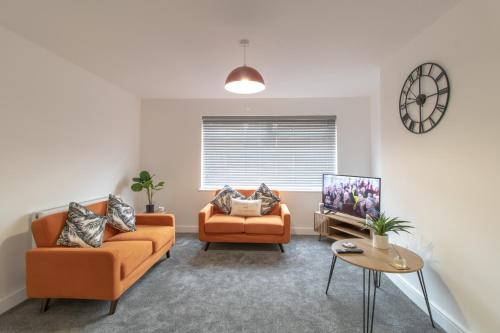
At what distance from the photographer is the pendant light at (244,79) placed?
2088mm

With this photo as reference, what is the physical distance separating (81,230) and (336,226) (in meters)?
3.40

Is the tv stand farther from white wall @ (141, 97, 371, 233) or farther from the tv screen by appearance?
white wall @ (141, 97, 371, 233)

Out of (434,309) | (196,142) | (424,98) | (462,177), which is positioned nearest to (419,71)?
(424,98)

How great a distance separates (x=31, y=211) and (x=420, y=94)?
401cm

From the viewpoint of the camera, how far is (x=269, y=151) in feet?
14.4

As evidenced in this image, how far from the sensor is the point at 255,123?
4.39 metres

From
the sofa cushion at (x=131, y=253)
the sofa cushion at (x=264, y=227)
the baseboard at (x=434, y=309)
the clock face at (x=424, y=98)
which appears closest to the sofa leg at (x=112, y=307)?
the sofa cushion at (x=131, y=253)

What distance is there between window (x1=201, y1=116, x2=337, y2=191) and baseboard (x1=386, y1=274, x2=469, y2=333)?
2072mm

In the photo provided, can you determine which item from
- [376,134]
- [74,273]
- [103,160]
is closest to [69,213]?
[74,273]

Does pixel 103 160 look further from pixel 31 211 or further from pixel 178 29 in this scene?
pixel 178 29

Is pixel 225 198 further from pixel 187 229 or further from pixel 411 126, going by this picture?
pixel 411 126

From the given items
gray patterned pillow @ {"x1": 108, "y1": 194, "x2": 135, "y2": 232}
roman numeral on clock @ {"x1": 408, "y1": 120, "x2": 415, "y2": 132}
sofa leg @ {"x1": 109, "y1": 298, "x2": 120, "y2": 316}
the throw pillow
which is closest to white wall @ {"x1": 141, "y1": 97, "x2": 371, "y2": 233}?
the throw pillow

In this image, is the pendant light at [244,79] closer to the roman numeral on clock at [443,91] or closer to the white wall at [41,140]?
the roman numeral on clock at [443,91]

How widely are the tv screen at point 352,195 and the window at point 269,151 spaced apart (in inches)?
20.6
